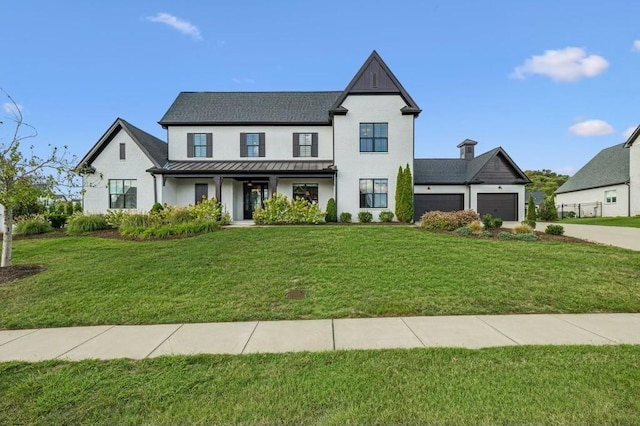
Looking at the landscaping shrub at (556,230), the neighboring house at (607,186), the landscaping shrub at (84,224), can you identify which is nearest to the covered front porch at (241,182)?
the landscaping shrub at (84,224)

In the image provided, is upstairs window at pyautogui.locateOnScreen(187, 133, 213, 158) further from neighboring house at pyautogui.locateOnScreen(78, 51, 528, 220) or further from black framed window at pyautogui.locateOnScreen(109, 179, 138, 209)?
black framed window at pyautogui.locateOnScreen(109, 179, 138, 209)

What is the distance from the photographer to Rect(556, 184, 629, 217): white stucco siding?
85.7ft

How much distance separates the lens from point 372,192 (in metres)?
17.9

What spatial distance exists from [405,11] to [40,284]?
720 inches

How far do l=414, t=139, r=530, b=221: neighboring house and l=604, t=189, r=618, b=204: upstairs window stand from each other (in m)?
13.0

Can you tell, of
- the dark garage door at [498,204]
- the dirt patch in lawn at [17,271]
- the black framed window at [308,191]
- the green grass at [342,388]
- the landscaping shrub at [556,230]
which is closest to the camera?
the green grass at [342,388]

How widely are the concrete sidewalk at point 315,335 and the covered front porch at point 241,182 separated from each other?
13145mm

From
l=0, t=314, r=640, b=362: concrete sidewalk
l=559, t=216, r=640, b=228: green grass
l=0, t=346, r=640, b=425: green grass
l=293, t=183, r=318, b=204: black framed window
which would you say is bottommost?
l=0, t=314, r=640, b=362: concrete sidewalk

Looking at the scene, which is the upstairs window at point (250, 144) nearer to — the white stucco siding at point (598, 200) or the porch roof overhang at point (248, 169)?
the porch roof overhang at point (248, 169)

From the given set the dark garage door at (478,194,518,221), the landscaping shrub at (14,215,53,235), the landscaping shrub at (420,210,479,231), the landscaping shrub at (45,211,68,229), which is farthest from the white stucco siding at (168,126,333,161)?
the dark garage door at (478,194,518,221)

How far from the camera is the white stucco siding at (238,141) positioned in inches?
766

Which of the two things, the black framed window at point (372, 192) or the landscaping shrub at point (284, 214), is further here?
the black framed window at point (372, 192)

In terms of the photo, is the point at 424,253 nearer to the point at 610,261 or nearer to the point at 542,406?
the point at 610,261

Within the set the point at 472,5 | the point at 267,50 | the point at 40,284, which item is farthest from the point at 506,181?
the point at 40,284
